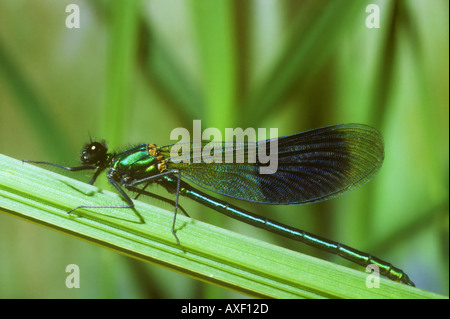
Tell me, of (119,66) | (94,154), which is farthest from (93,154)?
(119,66)

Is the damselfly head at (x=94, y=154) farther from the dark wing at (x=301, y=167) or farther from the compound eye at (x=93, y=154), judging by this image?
the dark wing at (x=301, y=167)

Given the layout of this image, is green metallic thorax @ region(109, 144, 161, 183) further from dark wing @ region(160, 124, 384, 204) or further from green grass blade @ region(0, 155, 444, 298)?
green grass blade @ region(0, 155, 444, 298)

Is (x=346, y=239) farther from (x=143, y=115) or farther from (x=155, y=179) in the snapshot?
(x=143, y=115)

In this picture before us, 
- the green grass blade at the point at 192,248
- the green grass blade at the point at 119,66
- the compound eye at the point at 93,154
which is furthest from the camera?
the green grass blade at the point at 119,66

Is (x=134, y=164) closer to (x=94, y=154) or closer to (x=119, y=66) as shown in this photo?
(x=94, y=154)

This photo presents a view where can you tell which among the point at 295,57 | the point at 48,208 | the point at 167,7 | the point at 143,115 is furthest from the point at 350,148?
the point at 167,7

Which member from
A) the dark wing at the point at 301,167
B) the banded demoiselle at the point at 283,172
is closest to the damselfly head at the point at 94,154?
the banded demoiselle at the point at 283,172
